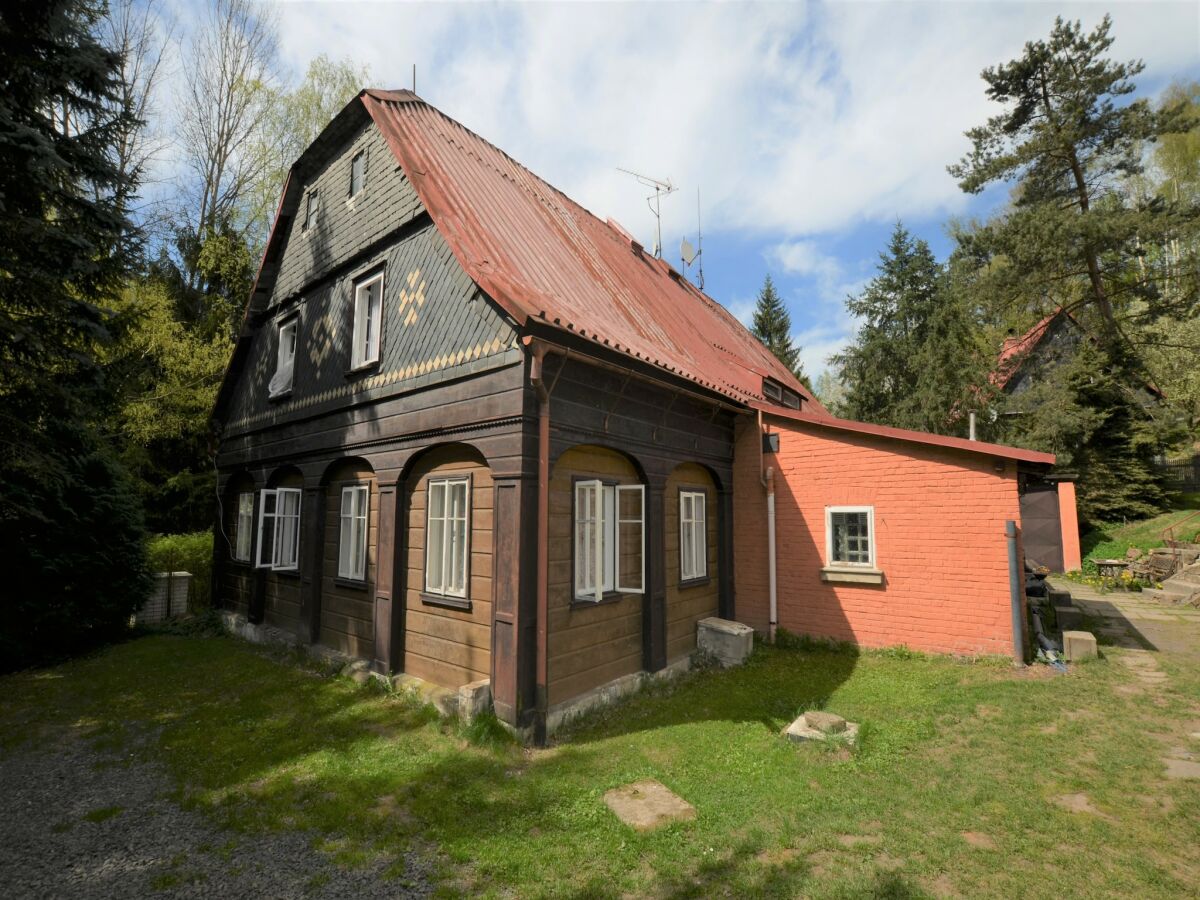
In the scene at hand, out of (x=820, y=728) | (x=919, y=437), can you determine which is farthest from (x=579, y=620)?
(x=919, y=437)

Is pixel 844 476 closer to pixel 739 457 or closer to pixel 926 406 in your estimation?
pixel 739 457

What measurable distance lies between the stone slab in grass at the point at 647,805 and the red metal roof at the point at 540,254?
4.33 m

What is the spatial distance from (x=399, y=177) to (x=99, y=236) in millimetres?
4317

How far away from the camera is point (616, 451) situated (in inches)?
295

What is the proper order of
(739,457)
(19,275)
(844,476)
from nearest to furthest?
(19,275)
(844,476)
(739,457)

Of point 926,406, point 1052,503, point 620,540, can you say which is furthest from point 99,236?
point 1052,503

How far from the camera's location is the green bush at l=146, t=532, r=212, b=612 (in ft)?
42.2

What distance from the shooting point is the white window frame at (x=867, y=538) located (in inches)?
365

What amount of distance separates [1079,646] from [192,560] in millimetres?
17154

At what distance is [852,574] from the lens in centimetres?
930

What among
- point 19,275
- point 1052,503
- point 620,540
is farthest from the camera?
point 1052,503

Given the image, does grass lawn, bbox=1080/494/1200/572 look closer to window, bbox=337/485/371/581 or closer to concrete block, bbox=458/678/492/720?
concrete block, bbox=458/678/492/720

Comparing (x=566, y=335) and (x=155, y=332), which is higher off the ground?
(x=155, y=332)

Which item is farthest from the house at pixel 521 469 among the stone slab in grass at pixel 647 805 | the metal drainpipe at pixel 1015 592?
the stone slab in grass at pixel 647 805
